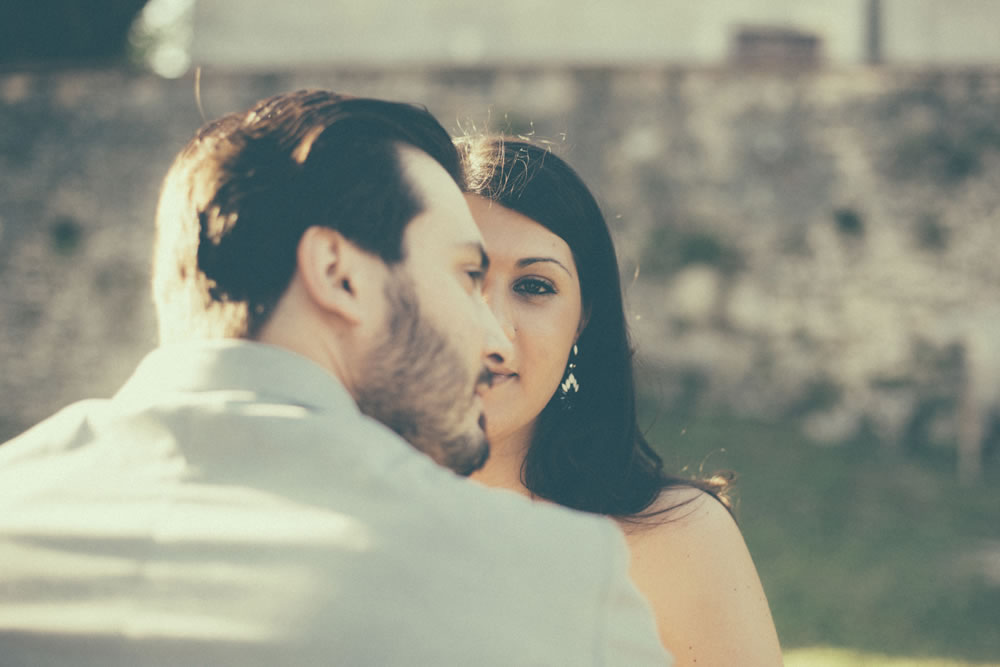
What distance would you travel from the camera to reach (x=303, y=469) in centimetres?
113

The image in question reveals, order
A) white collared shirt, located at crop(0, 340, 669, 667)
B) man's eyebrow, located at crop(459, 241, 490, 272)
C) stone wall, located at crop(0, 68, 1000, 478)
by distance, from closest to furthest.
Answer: white collared shirt, located at crop(0, 340, 669, 667)
man's eyebrow, located at crop(459, 241, 490, 272)
stone wall, located at crop(0, 68, 1000, 478)

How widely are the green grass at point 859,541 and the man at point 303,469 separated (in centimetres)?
474

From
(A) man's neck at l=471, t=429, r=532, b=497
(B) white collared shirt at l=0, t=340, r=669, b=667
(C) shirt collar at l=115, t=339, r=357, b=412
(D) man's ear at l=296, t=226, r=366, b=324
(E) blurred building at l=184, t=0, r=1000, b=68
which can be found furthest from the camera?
(E) blurred building at l=184, t=0, r=1000, b=68

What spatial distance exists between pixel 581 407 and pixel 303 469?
5.43 feet

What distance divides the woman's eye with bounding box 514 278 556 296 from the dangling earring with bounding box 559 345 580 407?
0.27 metres

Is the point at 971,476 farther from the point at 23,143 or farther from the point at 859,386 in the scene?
the point at 23,143

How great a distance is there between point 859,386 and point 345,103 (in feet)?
33.1

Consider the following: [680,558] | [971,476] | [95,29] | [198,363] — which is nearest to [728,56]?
[971,476]

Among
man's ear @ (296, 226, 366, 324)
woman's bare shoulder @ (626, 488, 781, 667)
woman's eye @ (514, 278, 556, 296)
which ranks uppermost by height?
woman's eye @ (514, 278, 556, 296)

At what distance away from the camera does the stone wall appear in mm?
10547

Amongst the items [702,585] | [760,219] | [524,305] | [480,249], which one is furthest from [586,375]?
[760,219]

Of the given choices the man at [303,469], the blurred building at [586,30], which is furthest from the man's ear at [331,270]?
the blurred building at [586,30]

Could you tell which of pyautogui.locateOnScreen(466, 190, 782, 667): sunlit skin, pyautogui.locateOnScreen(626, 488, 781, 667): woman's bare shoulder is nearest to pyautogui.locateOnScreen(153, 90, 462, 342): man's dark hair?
pyautogui.locateOnScreen(466, 190, 782, 667): sunlit skin

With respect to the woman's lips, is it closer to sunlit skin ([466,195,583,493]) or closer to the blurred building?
sunlit skin ([466,195,583,493])
